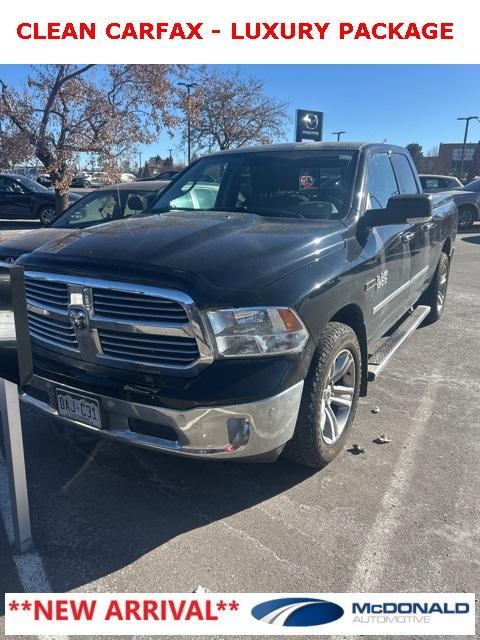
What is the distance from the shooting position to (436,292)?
6328 mm

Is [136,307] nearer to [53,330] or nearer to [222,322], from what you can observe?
[222,322]

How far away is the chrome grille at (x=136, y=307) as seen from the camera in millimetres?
2529

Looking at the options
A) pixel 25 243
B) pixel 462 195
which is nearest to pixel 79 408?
pixel 25 243

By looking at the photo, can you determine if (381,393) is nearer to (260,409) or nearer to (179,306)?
(260,409)

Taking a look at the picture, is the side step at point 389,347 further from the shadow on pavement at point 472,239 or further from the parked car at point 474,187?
the parked car at point 474,187

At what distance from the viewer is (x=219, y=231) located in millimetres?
3176

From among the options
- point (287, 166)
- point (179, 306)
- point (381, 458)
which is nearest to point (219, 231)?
point (179, 306)

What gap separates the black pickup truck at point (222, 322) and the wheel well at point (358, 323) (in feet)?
0.04

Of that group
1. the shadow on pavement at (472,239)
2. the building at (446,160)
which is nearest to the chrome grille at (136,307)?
the shadow on pavement at (472,239)

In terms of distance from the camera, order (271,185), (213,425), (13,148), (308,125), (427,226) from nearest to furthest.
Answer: (213,425)
(271,185)
(427,226)
(13,148)
(308,125)

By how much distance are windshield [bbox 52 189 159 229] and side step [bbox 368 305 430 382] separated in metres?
3.74

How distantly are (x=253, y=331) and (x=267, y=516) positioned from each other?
1.07 meters

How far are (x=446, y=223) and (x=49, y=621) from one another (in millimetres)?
5728

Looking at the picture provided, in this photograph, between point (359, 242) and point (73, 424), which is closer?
point (73, 424)
